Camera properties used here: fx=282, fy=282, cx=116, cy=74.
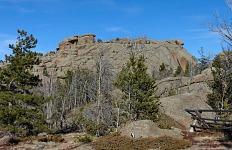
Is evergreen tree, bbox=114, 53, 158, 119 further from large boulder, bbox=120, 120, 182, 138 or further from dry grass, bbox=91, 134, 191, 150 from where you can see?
dry grass, bbox=91, 134, 191, 150

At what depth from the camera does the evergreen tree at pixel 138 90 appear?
27094mm

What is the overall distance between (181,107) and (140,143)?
14.2m

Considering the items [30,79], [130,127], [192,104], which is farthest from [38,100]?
[192,104]

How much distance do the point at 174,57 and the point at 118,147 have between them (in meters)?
92.5

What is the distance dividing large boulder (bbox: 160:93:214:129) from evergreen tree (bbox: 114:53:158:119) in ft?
6.28

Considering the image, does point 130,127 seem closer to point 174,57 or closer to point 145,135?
point 145,135

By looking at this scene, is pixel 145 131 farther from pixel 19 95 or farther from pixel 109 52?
pixel 109 52

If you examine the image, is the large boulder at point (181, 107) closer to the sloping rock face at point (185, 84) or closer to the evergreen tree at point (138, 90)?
the evergreen tree at point (138, 90)

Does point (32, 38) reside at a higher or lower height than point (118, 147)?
higher

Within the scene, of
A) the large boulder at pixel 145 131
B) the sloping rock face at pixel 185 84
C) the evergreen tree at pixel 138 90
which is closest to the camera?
the large boulder at pixel 145 131

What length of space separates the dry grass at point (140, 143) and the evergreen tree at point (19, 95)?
8.69 m

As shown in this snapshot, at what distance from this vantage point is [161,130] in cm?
1781

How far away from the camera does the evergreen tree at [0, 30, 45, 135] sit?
75.0ft

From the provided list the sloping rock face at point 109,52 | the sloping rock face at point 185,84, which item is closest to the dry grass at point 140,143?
the sloping rock face at point 185,84
